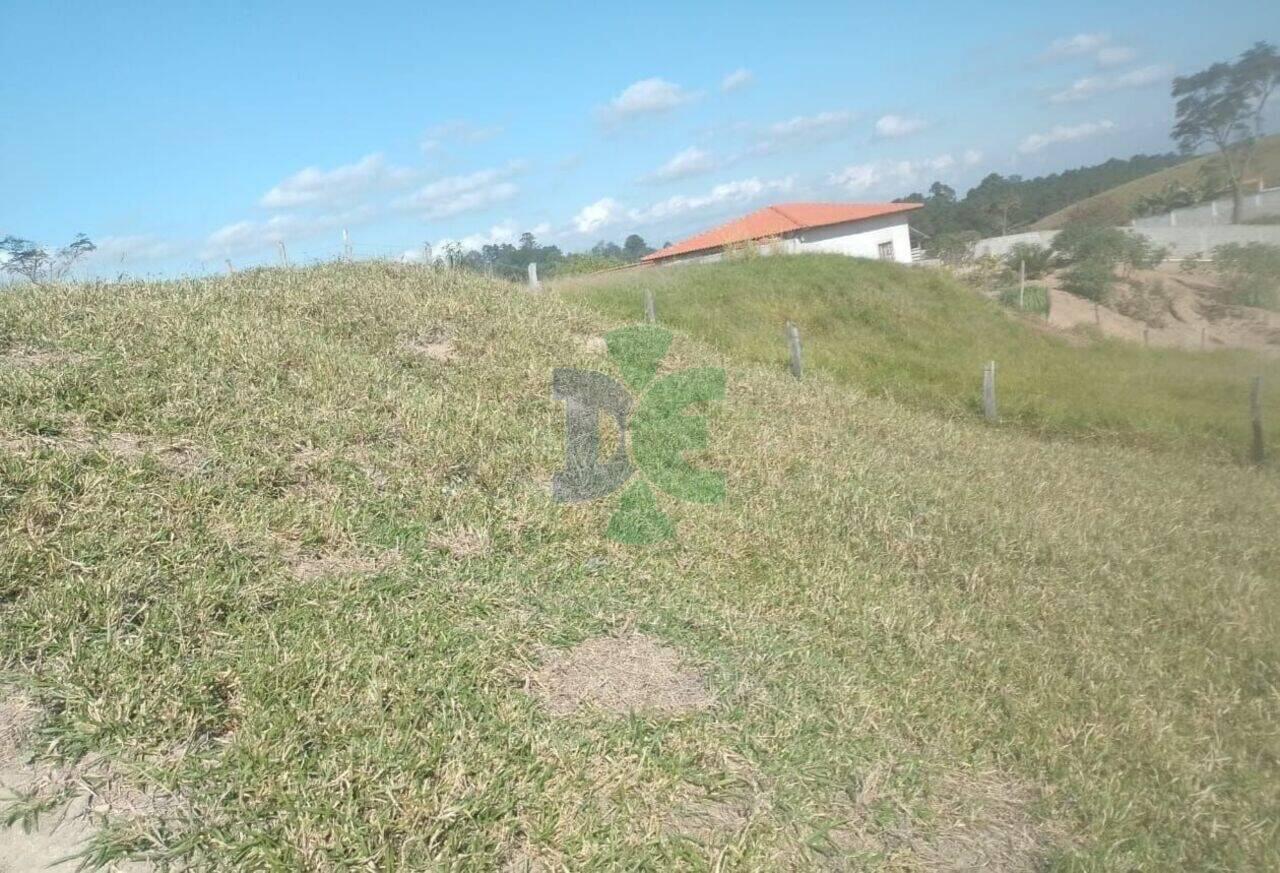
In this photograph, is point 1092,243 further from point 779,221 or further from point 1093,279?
point 779,221

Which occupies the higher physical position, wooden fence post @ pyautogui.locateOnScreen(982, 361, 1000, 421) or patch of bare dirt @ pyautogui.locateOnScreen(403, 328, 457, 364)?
patch of bare dirt @ pyautogui.locateOnScreen(403, 328, 457, 364)

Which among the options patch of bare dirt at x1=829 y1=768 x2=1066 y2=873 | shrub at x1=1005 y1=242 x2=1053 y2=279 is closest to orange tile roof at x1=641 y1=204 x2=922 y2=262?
shrub at x1=1005 y1=242 x2=1053 y2=279

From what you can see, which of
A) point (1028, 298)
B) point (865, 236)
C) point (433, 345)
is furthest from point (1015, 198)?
point (433, 345)

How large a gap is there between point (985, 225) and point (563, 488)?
4049cm

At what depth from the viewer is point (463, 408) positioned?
5281mm

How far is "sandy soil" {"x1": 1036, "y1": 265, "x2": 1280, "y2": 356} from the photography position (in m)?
11.9

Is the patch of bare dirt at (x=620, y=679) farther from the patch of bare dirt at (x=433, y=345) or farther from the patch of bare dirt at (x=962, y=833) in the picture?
the patch of bare dirt at (x=433, y=345)

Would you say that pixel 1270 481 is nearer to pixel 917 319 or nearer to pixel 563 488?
pixel 563 488

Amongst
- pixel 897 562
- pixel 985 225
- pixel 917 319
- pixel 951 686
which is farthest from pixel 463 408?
pixel 985 225

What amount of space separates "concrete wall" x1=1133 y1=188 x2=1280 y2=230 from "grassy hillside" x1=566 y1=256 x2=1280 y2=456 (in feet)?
5.94

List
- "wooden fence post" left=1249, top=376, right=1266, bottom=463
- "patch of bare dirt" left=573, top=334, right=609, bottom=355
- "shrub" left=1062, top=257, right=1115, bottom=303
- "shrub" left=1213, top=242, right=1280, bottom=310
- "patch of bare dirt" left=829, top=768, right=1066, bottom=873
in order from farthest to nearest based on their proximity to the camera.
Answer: "shrub" left=1062, top=257, right=1115, bottom=303 < "shrub" left=1213, top=242, right=1280, bottom=310 < "wooden fence post" left=1249, top=376, right=1266, bottom=463 < "patch of bare dirt" left=573, top=334, right=609, bottom=355 < "patch of bare dirt" left=829, top=768, right=1066, bottom=873

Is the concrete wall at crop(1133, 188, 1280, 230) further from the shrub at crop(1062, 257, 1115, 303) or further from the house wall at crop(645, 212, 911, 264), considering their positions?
the house wall at crop(645, 212, 911, 264)

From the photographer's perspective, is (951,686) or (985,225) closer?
(951,686)

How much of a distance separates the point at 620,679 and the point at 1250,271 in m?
12.7
